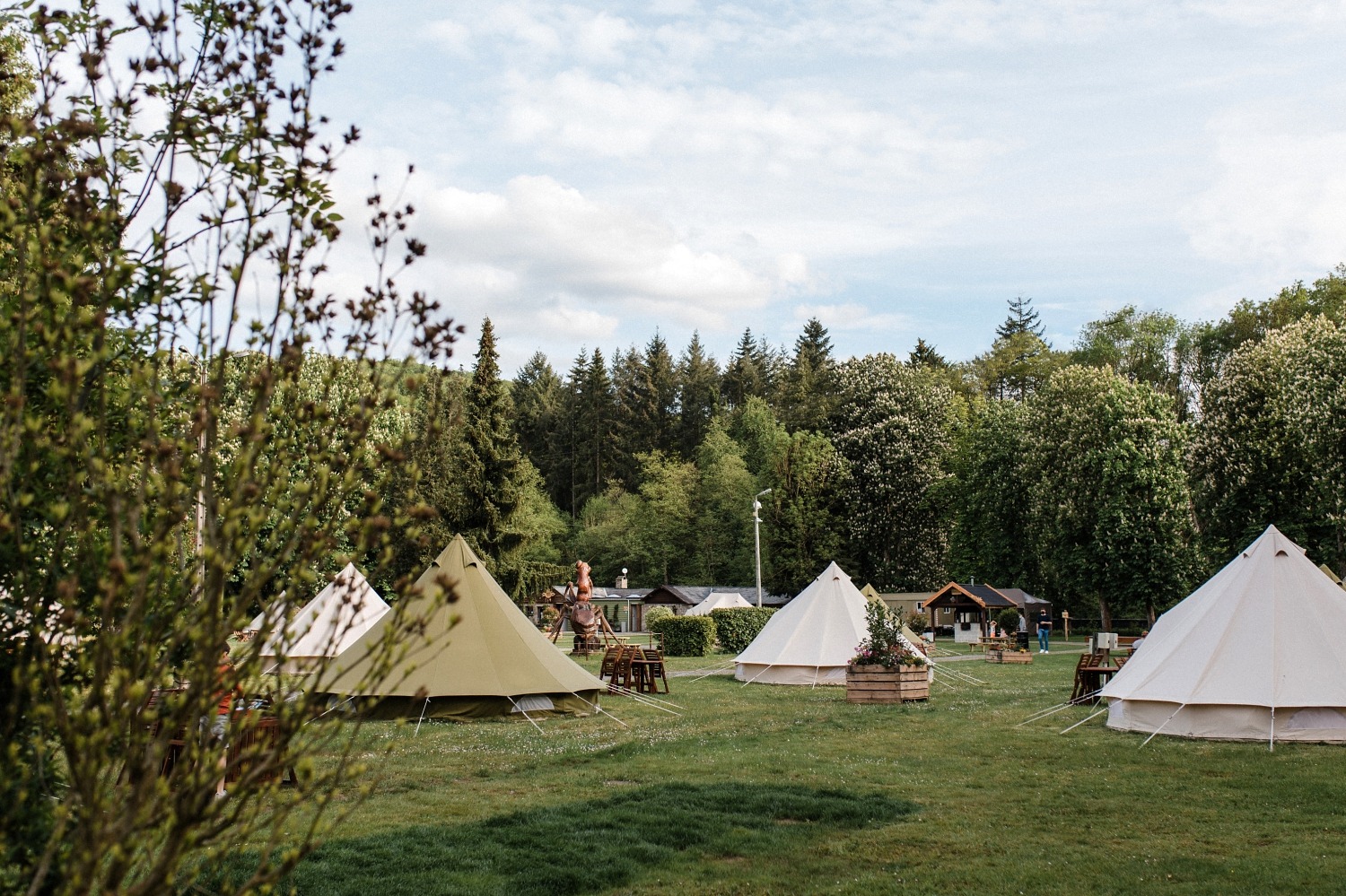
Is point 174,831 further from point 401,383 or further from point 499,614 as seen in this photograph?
point 499,614

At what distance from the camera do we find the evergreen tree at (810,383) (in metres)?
63.1

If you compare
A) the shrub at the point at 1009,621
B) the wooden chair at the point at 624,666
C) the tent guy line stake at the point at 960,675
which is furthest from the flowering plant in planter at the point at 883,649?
the shrub at the point at 1009,621

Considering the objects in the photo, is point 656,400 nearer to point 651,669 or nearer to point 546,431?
point 546,431

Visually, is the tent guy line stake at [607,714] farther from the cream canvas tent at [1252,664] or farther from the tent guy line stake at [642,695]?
the cream canvas tent at [1252,664]

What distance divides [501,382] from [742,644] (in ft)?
62.2

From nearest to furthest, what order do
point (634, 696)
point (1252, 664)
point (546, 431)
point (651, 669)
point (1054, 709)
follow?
1. point (1252, 664)
2. point (1054, 709)
3. point (634, 696)
4. point (651, 669)
5. point (546, 431)

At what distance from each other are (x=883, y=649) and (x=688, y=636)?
14.0m

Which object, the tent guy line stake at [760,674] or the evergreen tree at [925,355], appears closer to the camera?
the tent guy line stake at [760,674]

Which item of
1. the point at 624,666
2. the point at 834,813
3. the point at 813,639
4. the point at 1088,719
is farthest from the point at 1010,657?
the point at 834,813

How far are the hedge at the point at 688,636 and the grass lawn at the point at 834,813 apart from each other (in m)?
17.1

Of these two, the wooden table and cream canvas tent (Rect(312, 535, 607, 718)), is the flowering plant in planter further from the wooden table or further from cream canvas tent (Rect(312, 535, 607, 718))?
cream canvas tent (Rect(312, 535, 607, 718))

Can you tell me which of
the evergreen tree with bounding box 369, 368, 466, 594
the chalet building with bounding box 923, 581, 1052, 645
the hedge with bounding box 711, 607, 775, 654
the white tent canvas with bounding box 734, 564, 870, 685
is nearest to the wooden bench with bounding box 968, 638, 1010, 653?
the chalet building with bounding box 923, 581, 1052, 645

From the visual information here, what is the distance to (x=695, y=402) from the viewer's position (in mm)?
83938

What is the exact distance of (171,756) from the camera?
949 centimetres
